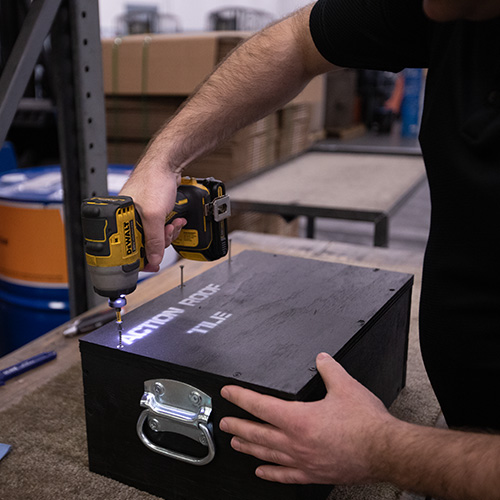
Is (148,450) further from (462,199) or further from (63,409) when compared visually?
(462,199)

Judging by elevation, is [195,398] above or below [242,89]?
below

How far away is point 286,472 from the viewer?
57cm

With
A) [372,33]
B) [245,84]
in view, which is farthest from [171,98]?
[372,33]

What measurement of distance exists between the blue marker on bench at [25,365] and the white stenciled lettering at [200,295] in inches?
13.3

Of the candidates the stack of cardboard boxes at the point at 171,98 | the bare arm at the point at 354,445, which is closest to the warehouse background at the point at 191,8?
the stack of cardboard boxes at the point at 171,98

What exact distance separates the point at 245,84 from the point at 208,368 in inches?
19.4

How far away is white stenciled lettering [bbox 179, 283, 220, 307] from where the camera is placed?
80 cm

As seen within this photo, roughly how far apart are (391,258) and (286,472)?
981 mm

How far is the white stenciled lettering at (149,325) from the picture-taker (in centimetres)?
68

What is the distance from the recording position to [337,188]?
77.5 inches

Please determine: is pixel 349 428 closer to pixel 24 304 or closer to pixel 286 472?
pixel 286 472

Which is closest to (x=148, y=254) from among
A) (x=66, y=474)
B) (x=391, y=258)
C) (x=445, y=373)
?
(x=66, y=474)

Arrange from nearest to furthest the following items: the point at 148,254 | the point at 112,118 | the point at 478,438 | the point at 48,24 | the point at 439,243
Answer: the point at 478,438, the point at 439,243, the point at 148,254, the point at 48,24, the point at 112,118

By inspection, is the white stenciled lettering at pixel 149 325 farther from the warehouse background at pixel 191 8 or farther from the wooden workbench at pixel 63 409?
the warehouse background at pixel 191 8
